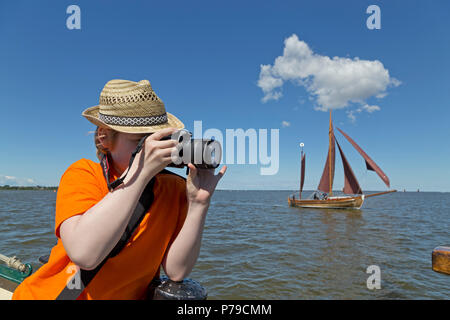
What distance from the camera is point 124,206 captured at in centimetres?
106

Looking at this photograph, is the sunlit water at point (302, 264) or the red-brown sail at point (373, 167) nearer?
the sunlit water at point (302, 264)

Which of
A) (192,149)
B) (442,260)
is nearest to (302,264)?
(442,260)

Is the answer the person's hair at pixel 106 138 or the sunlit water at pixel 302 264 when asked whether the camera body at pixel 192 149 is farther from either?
the sunlit water at pixel 302 264

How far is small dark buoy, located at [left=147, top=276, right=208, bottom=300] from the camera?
1313mm

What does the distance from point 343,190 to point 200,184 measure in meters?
40.7

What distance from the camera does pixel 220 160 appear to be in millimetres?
1275

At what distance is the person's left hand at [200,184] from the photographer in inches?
51.5

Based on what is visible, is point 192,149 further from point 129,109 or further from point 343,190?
point 343,190

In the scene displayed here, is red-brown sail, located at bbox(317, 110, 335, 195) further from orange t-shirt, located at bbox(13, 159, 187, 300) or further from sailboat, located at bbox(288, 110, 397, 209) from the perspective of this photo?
orange t-shirt, located at bbox(13, 159, 187, 300)

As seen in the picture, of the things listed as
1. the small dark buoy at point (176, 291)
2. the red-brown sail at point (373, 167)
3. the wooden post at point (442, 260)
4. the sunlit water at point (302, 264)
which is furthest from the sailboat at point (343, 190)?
the small dark buoy at point (176, 291)

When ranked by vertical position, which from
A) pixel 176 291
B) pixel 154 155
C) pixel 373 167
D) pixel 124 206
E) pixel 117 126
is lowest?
pixel 176 291

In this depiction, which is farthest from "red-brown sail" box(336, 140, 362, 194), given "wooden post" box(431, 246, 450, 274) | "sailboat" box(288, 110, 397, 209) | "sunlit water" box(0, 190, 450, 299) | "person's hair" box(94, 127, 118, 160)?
"person's hair" box(94, 127, 118, 160)

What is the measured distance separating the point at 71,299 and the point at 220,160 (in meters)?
0.93
